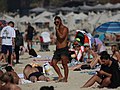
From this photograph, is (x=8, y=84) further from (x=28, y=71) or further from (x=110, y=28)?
(x=110, y=28)

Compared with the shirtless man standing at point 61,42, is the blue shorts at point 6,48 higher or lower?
lower

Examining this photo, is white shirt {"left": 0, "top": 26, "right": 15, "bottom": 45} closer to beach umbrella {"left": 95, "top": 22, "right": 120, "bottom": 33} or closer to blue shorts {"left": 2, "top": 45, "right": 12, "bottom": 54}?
blue shorts {"left": 2, "top": 45, "right": 12, "bottom": 54}

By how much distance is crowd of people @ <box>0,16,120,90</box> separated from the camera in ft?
29.1

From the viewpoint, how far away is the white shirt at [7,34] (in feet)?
43.8

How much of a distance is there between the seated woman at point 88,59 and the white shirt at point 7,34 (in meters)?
2.04

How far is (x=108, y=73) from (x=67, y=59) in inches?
59.5

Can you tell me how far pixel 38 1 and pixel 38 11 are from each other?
23256 millimetres

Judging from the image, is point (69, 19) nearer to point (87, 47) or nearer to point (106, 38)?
point (106, 38)

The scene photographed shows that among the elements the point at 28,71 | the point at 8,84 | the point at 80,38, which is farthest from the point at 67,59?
the point at 80,38

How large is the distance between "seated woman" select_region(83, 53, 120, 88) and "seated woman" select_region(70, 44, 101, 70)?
2.59m

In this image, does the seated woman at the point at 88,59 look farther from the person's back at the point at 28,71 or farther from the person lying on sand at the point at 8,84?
the person lying on sand at the point at 8,84

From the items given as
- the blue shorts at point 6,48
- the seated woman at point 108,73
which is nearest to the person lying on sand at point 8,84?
the seated woman at point 108,73

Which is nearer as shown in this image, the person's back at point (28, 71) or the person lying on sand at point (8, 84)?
the person lying on sand at point (8, 84)

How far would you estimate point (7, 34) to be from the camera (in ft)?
44.1
